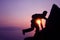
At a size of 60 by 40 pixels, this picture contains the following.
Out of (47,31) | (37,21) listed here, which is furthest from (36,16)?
(47,31)

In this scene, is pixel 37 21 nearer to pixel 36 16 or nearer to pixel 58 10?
pixel 36 16

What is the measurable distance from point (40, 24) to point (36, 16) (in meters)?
1.73

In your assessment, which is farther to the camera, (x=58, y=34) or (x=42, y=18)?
(x=42, y=18)

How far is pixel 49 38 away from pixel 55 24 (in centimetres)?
175

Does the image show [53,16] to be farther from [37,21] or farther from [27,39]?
[27,39]

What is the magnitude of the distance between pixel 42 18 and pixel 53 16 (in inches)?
62.4

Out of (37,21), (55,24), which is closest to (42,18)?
(37,21)

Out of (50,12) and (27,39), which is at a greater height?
(50,12)

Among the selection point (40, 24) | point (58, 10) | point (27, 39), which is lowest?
point (27, 39)

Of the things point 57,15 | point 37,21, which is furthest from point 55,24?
point 37,21

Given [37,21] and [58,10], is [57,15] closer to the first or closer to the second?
[58,10]

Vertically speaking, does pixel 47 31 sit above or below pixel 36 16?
below

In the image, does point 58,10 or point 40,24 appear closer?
point 58,10

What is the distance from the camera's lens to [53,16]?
2455 cm
